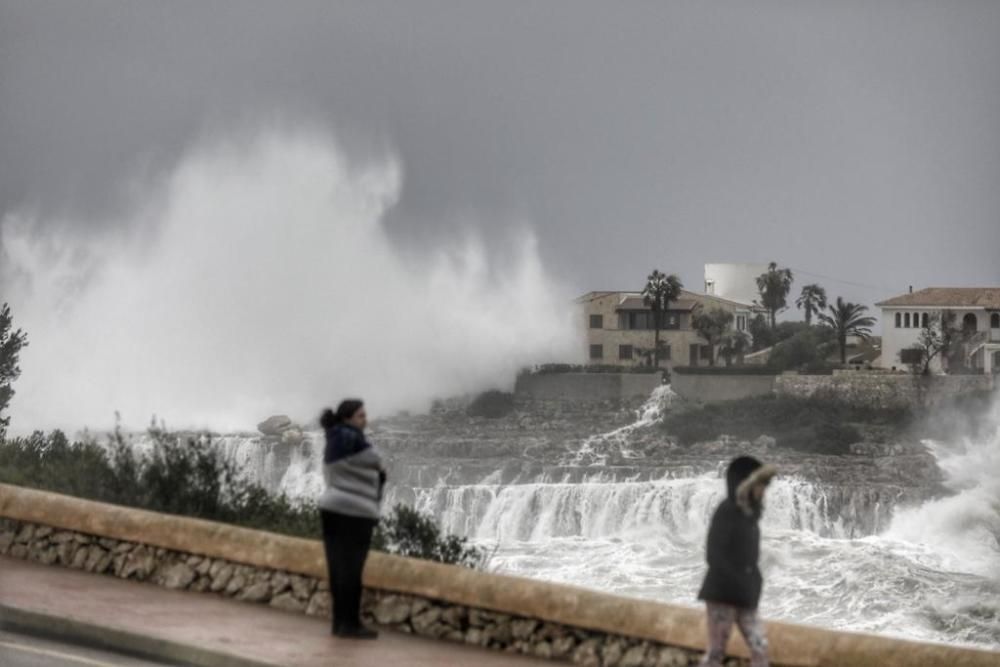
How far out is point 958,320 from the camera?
101 meters

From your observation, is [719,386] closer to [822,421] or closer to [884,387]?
[822,421]

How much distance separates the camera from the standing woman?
356 inches

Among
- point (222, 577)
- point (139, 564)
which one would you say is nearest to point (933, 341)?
point (139, 564)

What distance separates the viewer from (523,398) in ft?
394

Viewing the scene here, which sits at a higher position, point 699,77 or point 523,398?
point 699,77

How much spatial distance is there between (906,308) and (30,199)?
59153mm

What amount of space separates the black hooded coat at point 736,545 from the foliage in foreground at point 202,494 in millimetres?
5415

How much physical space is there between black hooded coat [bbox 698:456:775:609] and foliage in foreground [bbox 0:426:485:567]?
5.42m

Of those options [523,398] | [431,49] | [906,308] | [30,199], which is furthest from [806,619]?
[30,199]

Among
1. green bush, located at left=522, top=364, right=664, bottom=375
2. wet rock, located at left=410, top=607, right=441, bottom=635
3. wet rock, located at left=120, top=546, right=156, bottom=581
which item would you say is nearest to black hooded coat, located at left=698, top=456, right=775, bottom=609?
wet rock, located at left=410, top=607, right=441, bottom=635

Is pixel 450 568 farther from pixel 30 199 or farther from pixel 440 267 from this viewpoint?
pixel 440 267

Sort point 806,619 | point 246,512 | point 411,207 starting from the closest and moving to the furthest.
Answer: point 246,512, point 806,619, point 411,207

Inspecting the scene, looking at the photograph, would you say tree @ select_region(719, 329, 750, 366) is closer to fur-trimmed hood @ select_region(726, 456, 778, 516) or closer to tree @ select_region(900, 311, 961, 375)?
tree @ select_region(900, 311, 961, 375)

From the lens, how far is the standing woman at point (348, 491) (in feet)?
29.7
